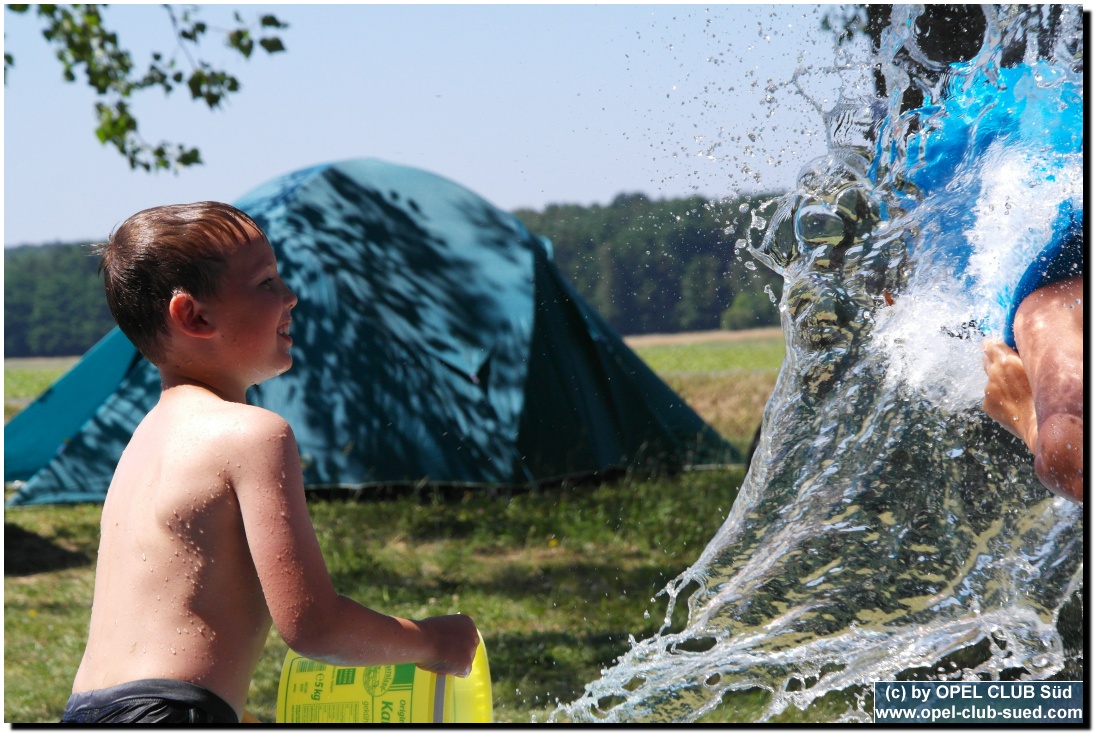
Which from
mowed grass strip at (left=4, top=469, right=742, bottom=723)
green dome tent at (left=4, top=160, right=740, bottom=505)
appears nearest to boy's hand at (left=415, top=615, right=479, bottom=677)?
mowed grass strip at (left=4, top=469, right=742, bottom=723)

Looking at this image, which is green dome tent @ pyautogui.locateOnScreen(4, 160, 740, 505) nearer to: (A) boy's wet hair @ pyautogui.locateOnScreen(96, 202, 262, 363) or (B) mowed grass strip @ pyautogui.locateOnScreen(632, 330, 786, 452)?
(B) mowed grass strip @ pyautogui.locateOnScreen(632, 330, 786, 452)

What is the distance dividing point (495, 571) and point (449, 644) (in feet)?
10.9

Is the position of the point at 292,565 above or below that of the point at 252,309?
below

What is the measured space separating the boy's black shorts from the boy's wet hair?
469mm

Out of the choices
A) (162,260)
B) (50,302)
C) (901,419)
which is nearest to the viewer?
(162,260)

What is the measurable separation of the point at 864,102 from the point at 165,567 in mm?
1784

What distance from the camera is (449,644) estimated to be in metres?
1.52

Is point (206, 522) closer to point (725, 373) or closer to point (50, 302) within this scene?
point (725, 373)

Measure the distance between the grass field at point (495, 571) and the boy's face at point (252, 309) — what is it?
6.40 ft

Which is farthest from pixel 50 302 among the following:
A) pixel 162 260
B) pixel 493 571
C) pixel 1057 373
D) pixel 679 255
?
pixel 1057 373

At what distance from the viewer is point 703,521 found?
5.20m

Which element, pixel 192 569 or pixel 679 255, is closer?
pixel 192 569

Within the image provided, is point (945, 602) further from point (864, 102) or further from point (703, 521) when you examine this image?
point (703, 521)

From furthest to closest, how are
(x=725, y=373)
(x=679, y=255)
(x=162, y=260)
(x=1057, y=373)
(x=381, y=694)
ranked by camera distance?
(x=725, y=373)
(x=679, y=255)
(x=381, y=694)
(x=1057, y=373)
(x=162, y=260)
